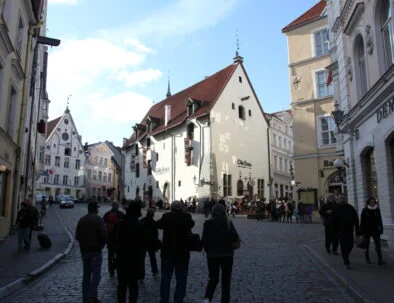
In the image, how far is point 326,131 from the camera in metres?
28.3

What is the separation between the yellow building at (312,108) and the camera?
2775cm

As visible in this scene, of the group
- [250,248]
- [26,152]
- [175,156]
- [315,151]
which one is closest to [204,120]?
[175,156]

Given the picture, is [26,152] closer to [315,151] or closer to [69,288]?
[69,288]

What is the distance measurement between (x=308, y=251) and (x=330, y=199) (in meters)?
1.89

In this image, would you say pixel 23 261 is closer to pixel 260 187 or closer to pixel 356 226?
pixel 356 226

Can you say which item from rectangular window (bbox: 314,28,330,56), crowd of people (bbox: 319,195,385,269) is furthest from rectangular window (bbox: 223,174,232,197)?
crowd of people (bbox: 319,195,385,269)

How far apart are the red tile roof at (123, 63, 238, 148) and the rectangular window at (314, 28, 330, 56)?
14502 millimetres

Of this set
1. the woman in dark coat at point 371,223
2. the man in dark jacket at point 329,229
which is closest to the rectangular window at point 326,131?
the man in dark jacket at point 329,229

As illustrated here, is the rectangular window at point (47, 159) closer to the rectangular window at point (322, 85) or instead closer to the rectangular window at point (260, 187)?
the rectangular window at point (260, 187)

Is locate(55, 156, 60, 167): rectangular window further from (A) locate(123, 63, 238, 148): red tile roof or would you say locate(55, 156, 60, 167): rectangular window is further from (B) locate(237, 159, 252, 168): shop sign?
(B) locate(237, 159, 252, 168): shop sign

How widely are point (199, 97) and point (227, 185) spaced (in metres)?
11.4

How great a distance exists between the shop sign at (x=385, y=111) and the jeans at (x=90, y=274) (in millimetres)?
8479

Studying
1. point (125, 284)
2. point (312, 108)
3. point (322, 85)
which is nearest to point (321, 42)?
point (322, 85)

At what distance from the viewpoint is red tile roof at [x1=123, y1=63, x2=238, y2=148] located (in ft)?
142
